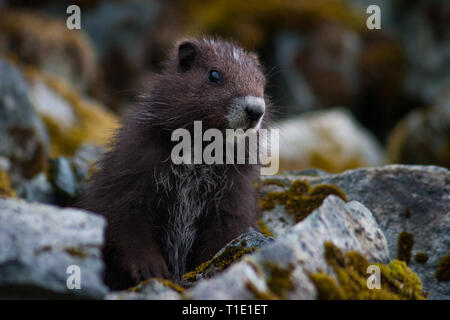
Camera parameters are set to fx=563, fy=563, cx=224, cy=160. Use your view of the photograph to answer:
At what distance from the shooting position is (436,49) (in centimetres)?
2112

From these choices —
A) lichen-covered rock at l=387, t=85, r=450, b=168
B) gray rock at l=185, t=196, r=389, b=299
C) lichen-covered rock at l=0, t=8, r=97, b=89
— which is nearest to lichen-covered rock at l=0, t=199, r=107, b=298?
gray rock at l=185, t=196, r=389, b=299

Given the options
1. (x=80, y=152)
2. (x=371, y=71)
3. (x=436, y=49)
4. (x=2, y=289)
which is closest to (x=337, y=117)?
(x=371, y=71)

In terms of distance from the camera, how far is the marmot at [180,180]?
229 inches

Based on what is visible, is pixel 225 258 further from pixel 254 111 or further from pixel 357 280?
pixel 254 111

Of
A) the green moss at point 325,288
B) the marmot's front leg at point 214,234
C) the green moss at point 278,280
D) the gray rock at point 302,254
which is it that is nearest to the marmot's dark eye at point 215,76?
the marmot's front leg at point 214,234

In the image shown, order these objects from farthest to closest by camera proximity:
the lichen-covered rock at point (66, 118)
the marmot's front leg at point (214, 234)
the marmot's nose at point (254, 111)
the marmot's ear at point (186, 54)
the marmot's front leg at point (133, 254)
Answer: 1. the lichen-covered rock at point (66, 118)
2. the marmot's ear at point (186, 54)
3. the marmot's front leg at point (214, 234)
4. the marmot's nose at point (254, 111)
5. the marmot's front leg at point (133, 254)

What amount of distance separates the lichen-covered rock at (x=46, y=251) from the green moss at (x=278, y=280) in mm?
1211

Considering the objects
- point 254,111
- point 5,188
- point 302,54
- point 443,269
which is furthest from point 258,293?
point 302,54

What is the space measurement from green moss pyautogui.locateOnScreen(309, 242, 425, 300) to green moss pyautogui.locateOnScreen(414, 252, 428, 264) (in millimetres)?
1262

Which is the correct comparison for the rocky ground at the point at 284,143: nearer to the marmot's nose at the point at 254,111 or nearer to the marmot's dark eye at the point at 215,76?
the marmot's nose at the point at 254,111

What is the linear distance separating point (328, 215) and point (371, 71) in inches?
706

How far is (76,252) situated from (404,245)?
3.92m

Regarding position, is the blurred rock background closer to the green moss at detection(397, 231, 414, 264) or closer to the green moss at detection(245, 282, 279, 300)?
the green moss at detection(397, 231, 414, 264)

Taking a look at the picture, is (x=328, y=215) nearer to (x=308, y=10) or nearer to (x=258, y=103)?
(x=258, y=103)
